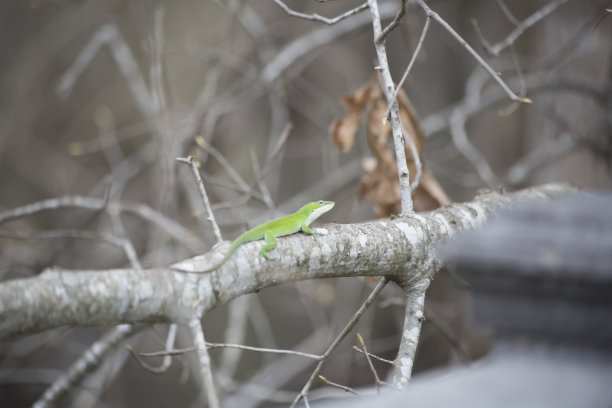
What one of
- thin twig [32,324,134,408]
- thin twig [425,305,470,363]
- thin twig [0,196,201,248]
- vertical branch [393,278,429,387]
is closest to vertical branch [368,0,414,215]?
vertical branch [393,278,429,387]

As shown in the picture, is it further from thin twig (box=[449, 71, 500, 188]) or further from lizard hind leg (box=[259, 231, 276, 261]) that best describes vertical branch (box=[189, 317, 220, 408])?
thin twig (box=[449, 71, 500, 188])

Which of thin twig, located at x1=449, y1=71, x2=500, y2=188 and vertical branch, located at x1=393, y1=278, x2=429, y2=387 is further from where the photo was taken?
thin twig, located at x1=449, y1=71, x2=500, y2=188

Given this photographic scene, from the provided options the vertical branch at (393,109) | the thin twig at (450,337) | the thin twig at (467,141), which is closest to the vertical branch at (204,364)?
the vertical branch at (393,109)

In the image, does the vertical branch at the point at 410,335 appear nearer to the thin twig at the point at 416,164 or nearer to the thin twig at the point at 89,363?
the thin twig at the point at 416,164

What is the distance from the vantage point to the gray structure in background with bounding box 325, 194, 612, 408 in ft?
3.79

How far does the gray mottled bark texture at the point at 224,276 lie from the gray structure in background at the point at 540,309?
74 centimetres

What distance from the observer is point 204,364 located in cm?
156

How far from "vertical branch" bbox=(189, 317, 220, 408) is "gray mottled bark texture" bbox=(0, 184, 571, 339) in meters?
0.04

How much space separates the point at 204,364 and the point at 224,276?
1.01 feet

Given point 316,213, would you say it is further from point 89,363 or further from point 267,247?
point 89,363

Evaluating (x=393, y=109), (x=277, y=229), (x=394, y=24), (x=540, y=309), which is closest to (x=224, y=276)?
(x=277, y=229)

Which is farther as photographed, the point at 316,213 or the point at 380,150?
the point at 380,150

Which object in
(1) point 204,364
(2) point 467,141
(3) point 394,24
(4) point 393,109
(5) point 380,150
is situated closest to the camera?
(1) point 204,364

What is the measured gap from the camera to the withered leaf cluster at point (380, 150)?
3426 mm
